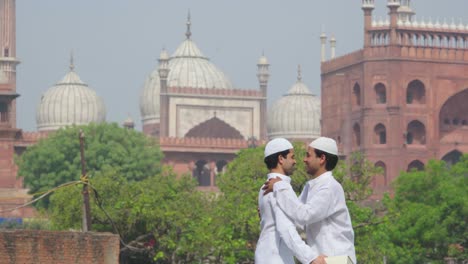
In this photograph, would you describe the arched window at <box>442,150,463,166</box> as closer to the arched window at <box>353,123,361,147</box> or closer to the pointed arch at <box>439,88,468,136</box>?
the pointed arch at <box>439,88,468,136</box>

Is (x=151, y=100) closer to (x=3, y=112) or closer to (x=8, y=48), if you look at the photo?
(x=8, y=48)

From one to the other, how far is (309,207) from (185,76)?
96.0 metres

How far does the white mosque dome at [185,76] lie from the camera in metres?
106

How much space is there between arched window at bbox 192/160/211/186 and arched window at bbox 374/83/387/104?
1108 cm

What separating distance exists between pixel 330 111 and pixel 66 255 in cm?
6796

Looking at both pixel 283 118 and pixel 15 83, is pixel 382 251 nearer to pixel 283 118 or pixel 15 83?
pixel 15 83

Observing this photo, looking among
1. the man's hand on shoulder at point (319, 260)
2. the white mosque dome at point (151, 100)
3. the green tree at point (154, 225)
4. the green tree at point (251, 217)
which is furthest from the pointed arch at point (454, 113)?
the man's hand on shoulder at point (319, 260)

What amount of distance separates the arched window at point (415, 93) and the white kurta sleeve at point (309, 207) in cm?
7563

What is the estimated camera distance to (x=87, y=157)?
235 feet

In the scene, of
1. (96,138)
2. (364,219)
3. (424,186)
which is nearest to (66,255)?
(364,219)

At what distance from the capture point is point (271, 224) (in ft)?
34.4

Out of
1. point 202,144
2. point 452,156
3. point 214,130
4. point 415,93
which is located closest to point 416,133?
point 415,93

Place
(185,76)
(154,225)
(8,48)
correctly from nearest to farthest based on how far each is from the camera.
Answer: (154,225) → (8,48) → (185,76)

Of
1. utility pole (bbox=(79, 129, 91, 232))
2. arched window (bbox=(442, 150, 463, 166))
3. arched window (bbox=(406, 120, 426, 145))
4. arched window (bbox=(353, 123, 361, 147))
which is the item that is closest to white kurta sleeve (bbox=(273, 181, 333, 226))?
utility pole (bbox=(79, 129, 91, 232))
